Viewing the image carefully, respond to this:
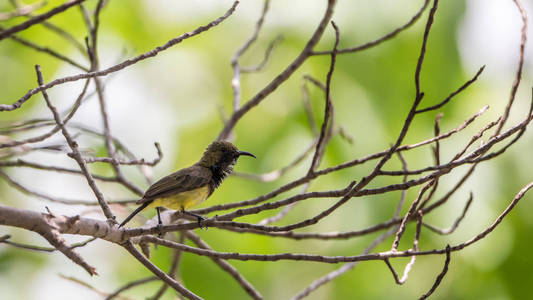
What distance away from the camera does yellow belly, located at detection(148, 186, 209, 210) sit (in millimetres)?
4289

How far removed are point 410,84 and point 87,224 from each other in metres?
5.57

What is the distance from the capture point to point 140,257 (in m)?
2.97

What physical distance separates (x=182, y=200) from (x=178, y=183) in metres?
0.13

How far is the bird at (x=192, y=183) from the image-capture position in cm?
421

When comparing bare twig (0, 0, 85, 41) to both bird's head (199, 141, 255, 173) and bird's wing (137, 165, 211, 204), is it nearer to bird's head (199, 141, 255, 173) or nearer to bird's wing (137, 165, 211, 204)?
bird's wing (137, 165, 211, 204)

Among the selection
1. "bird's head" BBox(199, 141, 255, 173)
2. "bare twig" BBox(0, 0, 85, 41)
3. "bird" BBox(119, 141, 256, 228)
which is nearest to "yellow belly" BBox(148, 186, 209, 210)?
"bird" BBox(119, 141, 256, 228)

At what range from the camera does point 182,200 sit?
4.42 meters

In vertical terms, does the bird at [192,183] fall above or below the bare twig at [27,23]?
above

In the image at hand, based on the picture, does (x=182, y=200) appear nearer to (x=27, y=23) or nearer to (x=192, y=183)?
(x=192, y=183)

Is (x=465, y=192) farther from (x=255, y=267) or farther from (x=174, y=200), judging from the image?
(x=174, y=200)

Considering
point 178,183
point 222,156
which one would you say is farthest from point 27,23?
point 222,156

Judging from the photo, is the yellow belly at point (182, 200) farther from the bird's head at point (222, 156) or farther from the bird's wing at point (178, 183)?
the bird's head at point (222, 156)

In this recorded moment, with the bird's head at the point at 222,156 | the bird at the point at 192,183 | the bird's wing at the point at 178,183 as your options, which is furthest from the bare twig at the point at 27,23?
the bird's head at the point at 222,156

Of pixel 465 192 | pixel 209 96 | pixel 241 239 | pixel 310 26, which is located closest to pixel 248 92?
pixel 209 96
